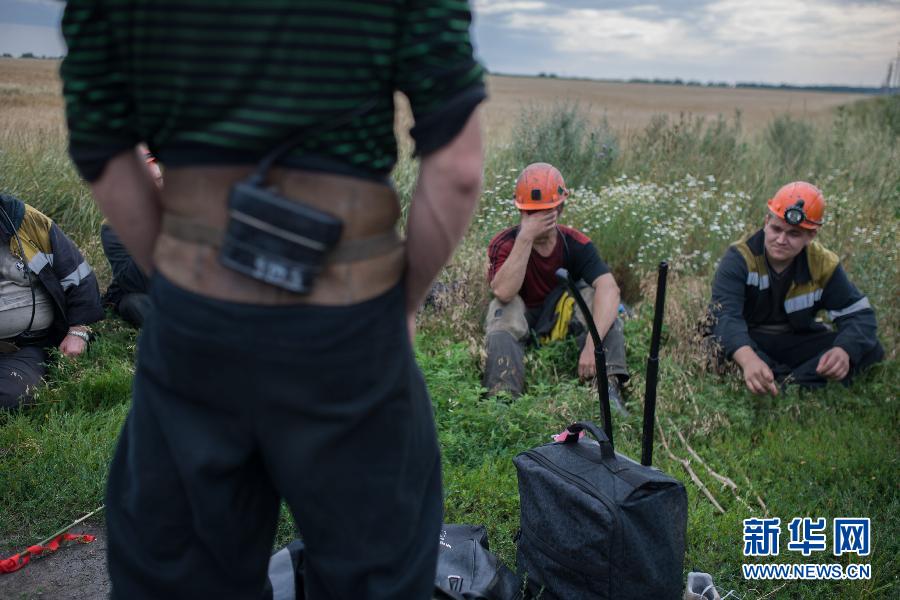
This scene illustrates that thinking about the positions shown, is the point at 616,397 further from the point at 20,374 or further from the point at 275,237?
the point at 275,237

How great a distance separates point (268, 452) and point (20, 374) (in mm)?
3900

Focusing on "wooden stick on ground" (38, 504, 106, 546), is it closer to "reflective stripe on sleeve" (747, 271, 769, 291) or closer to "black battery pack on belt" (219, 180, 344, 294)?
"black battery pack on belt" (219, 180, 344, 294)

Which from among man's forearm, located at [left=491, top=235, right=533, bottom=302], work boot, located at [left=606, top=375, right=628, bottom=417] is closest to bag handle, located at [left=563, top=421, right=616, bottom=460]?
work boot, located at [left=606, top=375, right=628, bottom=417]

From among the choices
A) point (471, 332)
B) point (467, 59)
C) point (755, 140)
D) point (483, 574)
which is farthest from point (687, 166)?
point (467, 59)

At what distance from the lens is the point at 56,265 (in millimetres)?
5043

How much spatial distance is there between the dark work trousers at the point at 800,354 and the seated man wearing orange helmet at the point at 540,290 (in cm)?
112

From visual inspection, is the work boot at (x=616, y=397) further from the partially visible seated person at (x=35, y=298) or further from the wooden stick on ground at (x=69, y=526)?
the partially visible seated person at (x=35, y=298)

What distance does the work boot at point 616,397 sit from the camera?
15.9 ft

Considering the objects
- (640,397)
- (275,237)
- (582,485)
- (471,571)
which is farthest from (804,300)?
(275,237)

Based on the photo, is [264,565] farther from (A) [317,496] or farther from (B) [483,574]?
(B) [483,574]

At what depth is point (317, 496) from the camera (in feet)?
5.02

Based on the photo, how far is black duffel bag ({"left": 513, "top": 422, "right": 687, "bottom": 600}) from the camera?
8.86ft

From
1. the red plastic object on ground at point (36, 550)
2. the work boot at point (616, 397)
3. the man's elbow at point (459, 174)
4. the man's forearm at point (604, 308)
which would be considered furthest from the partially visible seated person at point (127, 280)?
the man's elbow at point (459, 174)

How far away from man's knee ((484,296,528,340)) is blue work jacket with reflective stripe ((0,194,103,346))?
272 cm
